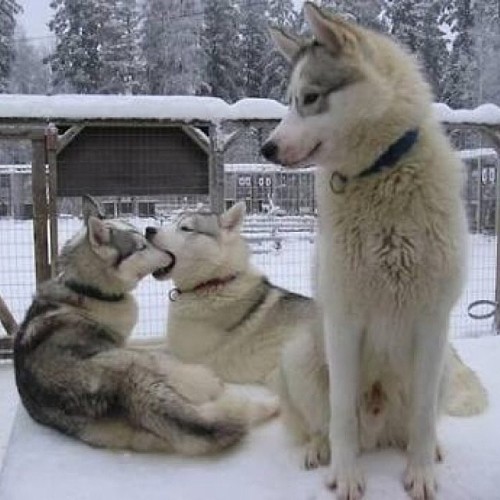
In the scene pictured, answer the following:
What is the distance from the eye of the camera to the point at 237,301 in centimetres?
373

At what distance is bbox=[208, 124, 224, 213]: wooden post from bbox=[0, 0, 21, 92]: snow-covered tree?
24.7m

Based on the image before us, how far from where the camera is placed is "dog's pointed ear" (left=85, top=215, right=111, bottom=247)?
139 inches

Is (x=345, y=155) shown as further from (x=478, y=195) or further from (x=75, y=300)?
(x=478, y=195)

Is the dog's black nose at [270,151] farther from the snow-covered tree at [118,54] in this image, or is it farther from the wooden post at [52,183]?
the snow-covered tree at [118,54]

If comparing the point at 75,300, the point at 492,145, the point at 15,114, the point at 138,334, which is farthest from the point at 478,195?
the point at 75,300

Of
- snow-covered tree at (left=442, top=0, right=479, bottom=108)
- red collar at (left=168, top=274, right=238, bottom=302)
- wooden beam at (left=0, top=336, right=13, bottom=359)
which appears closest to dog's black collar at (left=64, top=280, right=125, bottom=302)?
red collar at (left=168, top=274, right=238, bottom=302)

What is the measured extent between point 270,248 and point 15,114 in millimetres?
3717

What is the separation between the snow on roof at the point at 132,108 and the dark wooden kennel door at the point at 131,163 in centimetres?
22

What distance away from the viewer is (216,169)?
5582 millimetres

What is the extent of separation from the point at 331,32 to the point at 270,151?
40cm

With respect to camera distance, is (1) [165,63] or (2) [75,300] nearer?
(2) [75,300]

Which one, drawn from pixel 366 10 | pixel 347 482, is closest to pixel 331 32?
pixel 347 482

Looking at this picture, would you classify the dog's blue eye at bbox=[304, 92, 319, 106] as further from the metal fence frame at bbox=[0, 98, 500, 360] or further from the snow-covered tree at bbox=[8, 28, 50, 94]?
the snow-covered tree at bbox=[8, 28, 50, 94]

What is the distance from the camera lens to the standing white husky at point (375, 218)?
204cm
